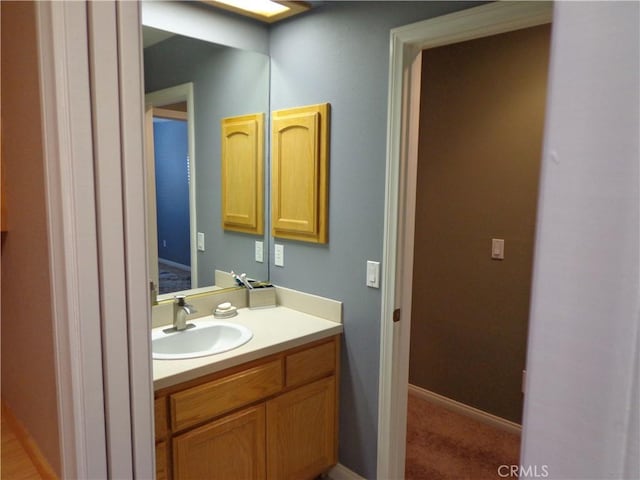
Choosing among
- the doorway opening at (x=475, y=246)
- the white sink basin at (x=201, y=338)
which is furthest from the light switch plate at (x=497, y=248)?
the white sink basin at (x=201, y=338)

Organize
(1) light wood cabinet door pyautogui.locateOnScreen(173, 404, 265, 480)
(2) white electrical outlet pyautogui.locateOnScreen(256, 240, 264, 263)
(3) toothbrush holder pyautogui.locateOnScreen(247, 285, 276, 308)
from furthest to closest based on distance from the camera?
1. (2) white electrical outlet pyautogui.locateOnScreen(256, 240, 264, 263)
2. (3) toothbrush holder pyautogui.locateOnScreen(247, 285, 276, 308)
3. (1) light wood cabinet door pyautogui.locateOnScreen(173, 404, 265, 480)

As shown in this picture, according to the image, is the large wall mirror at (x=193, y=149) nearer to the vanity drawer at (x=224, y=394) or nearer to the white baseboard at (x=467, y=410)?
the vanity drawer at (x=224, y=394)

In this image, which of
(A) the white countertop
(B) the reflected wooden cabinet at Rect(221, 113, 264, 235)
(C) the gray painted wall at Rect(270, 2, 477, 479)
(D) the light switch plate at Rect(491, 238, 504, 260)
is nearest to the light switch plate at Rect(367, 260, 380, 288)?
(C) the gray painted wall at Rect(270, 2, 477, 479)

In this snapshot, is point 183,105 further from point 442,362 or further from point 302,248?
point 442,362

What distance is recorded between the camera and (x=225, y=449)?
5.87 feet

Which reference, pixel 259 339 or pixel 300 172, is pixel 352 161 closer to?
pixel 300 172

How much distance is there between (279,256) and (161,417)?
1.09 m

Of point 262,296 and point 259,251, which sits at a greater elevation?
point 259,251

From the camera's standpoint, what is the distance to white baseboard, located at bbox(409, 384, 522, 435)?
271 centimetres

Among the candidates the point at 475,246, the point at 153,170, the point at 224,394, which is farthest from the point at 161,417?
the point at 475,246

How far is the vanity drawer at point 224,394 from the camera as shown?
162cm

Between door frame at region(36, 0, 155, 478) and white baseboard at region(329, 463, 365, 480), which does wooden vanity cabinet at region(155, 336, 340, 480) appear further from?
door frame at region(36, 0, 155, 478)

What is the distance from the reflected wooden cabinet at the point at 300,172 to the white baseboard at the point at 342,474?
3.69ft

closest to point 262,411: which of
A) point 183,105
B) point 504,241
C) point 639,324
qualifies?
point 183,105
